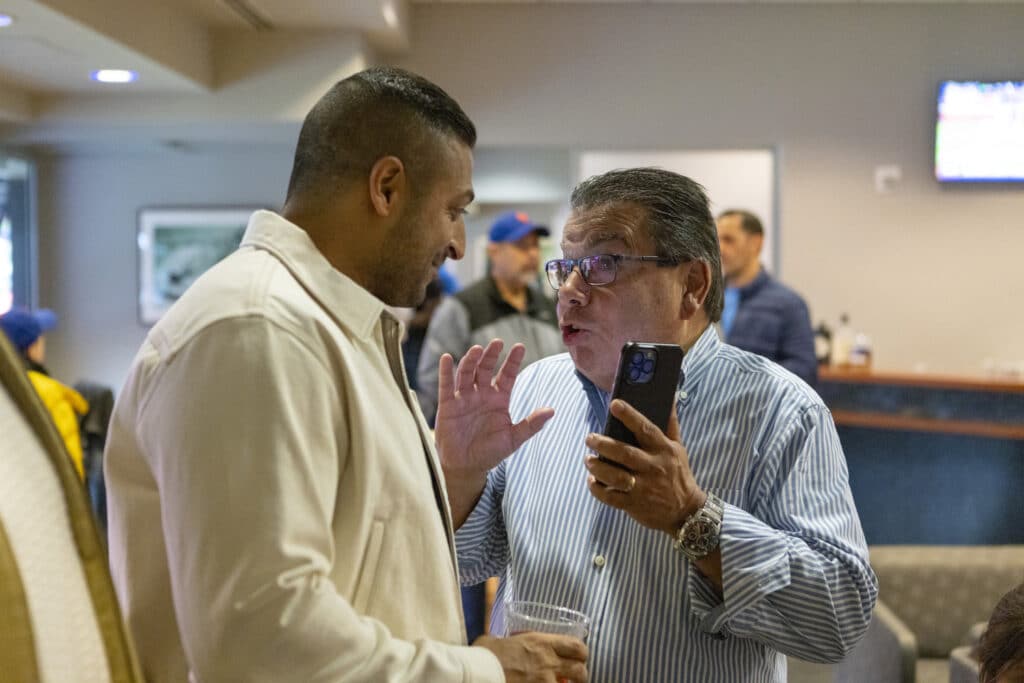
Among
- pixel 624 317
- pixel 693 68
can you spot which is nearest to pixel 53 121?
pixel 693 68

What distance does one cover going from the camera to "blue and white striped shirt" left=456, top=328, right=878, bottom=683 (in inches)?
50.8

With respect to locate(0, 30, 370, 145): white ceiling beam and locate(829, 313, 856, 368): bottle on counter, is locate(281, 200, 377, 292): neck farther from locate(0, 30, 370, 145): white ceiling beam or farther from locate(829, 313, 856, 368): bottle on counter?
locate(829, 313, 856, 368): bottle on counter

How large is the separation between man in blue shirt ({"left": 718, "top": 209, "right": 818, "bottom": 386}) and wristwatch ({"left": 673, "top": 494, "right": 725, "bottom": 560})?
310 cm

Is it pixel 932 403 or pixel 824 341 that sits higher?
pixel 824 341

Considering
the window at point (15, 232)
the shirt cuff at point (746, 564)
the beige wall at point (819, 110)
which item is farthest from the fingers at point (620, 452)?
the window at point (15, 232)

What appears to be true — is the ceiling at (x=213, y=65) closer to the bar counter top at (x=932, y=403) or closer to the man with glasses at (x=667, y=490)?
the bar counter top at (x=932, y=403)

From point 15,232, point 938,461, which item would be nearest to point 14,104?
point 15,232

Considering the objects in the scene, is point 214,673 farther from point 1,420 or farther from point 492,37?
point 492,37

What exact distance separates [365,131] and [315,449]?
1.16ft

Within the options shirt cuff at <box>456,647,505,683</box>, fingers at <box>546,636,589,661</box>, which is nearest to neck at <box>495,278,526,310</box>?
fingers at <box>546,636,589,661</box>

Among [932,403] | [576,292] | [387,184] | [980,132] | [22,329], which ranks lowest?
[932,403]

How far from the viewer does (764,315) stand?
433 cm

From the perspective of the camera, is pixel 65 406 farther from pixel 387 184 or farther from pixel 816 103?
pixel 816 103

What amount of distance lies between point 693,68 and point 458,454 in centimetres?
518
